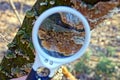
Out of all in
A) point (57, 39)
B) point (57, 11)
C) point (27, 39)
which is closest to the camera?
point (57, 11)

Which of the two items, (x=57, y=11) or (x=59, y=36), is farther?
(x=59, y=36)

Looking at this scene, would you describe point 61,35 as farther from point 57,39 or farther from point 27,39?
point 27,39

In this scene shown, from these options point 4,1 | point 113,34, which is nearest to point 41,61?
point 113,34

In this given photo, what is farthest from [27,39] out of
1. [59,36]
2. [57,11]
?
[57,11]

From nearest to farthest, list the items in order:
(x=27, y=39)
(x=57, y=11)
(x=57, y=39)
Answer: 1. (x=57, y=11)
2. (x=57, y=39)
3. (x=27, y=39)
